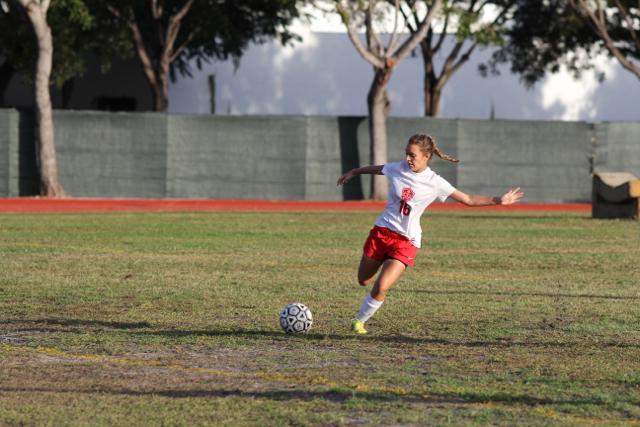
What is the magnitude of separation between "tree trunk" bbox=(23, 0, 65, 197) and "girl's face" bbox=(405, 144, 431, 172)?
26253mm

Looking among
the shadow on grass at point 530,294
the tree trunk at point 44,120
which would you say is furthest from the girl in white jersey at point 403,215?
the tree trunk at point 44,120

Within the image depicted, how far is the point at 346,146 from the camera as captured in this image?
39.3m

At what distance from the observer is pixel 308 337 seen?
11.0m

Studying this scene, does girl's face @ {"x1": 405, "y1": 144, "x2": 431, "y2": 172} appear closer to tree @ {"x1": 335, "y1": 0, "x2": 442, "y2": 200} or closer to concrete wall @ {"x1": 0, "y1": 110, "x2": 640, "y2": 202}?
concrete wall @ {"x1": 0, "y1": 110, "x2": 640, "y2": 202}

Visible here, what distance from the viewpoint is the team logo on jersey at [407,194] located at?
11.2 meters

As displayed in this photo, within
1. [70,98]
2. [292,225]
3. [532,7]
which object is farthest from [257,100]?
[292,225]

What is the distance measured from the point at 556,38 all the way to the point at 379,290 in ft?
128

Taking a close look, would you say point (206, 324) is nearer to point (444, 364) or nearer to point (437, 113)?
point (444, 364)

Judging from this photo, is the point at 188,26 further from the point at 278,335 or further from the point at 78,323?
the point at 278,335

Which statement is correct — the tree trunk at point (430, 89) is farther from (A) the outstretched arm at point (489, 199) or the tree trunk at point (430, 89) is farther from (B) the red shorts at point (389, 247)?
(B) the red shorts at point (389, 247)

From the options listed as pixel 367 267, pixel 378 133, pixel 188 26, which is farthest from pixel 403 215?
pixel 188 26

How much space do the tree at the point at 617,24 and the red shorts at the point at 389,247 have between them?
106 ft

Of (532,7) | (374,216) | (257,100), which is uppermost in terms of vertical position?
(532,7)

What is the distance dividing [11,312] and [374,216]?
1845 cm
